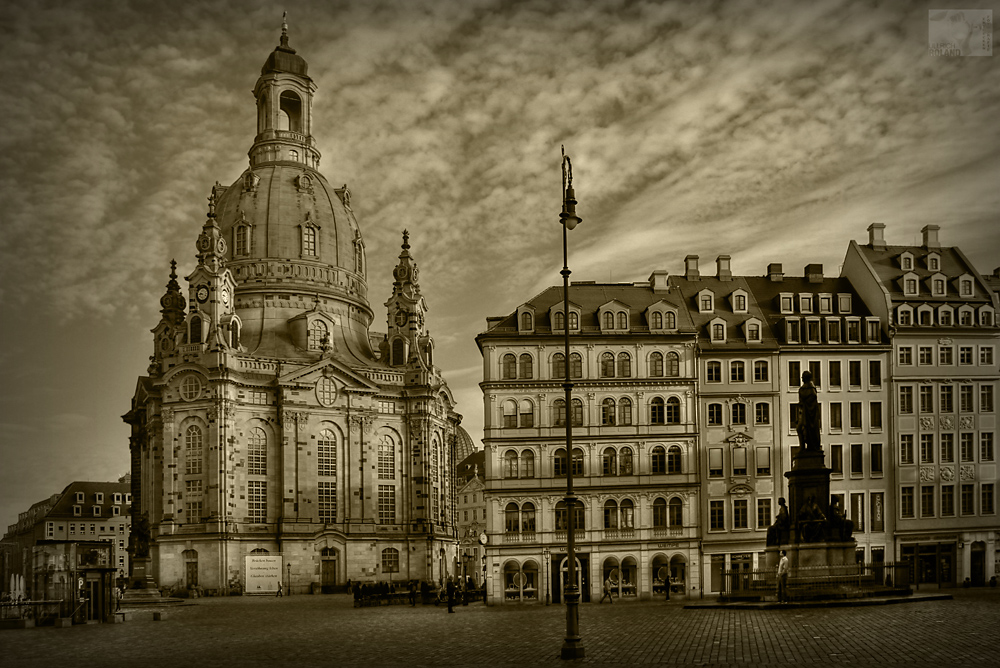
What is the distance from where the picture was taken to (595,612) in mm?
49062

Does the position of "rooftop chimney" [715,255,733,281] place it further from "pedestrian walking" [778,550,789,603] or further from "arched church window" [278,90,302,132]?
"arched church window" [278,90,302,132]

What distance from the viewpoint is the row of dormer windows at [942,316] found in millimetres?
72375

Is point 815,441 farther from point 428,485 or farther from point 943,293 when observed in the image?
point 428,485

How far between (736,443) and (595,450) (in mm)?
8183

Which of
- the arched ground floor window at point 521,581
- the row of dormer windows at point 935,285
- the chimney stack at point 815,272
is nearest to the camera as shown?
the arched ground floor window at point 521,581

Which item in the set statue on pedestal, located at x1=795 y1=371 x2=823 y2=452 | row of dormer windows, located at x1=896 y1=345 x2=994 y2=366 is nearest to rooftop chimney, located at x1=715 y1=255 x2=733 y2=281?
row of dormer windows, located at x1=896 y1=345 x2=994 y2=366

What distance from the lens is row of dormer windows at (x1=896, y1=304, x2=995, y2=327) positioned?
7238cm

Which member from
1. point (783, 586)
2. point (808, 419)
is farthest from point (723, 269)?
point (783, 586)

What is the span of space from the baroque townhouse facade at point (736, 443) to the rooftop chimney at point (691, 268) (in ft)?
17.5

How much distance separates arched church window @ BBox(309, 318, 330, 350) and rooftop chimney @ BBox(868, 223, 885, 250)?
50.6 metres

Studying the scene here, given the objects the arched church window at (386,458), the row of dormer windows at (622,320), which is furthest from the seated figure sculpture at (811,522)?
the arched church window at (386,458)

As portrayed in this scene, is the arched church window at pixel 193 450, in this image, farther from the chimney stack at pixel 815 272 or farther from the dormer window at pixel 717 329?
the chimney stack at pixel 815 272

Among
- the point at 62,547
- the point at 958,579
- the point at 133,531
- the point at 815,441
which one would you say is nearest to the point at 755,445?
the point at 958,579

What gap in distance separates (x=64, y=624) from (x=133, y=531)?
6658 centimetres
